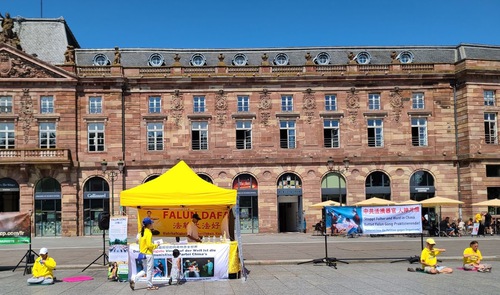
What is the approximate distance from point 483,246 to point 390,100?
21.0 m

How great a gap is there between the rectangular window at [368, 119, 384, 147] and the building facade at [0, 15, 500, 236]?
8 cm

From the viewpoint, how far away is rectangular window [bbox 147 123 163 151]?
47.6 metres

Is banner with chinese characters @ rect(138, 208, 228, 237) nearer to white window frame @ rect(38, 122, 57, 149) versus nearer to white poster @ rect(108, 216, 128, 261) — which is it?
white poster @ rect(108, 216, 128, 261)

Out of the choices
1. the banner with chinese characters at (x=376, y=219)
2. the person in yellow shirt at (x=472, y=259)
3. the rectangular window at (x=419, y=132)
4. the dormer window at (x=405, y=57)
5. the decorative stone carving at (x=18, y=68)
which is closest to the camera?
the person in yellow shirt at (x=472, y=259)

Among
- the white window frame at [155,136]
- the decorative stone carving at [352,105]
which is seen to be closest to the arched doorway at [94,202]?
the white window frame at [155,136]

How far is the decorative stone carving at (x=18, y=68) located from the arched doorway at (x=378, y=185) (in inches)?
1033

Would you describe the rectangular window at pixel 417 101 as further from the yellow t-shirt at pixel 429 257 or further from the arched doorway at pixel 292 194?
the yellow t-shirt at pixel 429 257

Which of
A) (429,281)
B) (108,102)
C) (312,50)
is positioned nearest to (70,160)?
(108,102)

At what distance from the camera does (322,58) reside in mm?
51125

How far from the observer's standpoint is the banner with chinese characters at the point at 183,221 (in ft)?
74.6

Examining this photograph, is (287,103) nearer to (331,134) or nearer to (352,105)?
(331,134)

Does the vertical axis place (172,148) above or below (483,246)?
above

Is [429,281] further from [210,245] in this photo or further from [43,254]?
[43,254]

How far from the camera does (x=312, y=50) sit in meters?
51.7
